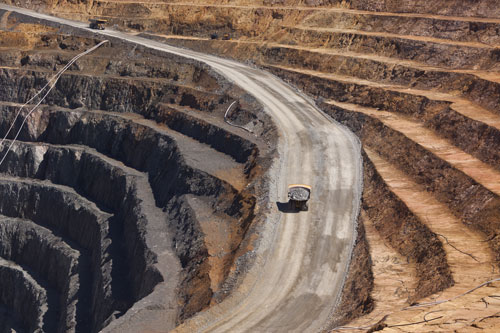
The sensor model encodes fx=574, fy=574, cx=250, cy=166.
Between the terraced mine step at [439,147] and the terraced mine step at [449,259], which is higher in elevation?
the terraced mine step at [439,147]

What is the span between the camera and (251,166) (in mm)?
35375

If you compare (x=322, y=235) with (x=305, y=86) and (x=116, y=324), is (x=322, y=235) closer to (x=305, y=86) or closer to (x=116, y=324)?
(x=116, y=324)

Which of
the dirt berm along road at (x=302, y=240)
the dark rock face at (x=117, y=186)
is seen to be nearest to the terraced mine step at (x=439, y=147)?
the dirt berm along road at (x=302, y=240)

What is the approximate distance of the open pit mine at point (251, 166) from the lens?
2486 cm

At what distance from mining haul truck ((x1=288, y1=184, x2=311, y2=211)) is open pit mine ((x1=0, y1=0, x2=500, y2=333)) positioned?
88mm

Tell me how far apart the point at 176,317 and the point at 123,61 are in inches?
1252

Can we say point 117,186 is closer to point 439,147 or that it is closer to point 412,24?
point 439,147

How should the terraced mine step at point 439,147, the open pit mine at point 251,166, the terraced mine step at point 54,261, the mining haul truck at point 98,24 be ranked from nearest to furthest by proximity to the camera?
the open pit mine at point 251,166 < the terraced mine step at point 439,147 < the terraced mine step at point 54,261 < the mining haul truck at point 98,24

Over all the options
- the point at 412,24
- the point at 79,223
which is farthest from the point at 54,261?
the point at 412,24

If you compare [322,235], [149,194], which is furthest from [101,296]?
[322,235]

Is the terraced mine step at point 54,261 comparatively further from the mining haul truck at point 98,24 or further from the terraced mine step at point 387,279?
the mining haul truck at point 98,24

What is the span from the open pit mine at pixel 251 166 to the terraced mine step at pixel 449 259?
0.12 metres

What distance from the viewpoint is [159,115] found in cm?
4691

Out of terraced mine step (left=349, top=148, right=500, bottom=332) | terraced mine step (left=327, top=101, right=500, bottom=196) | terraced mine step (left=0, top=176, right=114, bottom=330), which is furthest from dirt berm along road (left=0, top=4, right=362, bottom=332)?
terraced mine step (left=0, top=176, right=114, bottom=330)
